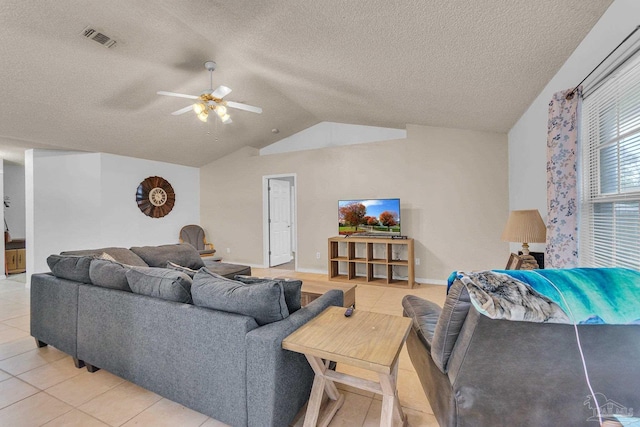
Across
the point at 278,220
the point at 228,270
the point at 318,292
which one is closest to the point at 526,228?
the point at 318,292

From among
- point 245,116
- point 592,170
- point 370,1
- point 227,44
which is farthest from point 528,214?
point 245,116

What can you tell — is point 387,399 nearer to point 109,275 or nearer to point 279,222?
point 109,275

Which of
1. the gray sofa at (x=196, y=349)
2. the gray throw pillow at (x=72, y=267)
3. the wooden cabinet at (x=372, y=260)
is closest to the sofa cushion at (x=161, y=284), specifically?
the gray sofa at (x=196, y=349)

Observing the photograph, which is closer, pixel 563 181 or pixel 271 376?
pixel 271 376

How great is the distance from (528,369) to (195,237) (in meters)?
6.14

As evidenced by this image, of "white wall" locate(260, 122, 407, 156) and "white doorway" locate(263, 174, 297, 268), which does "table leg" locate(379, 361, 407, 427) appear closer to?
"white wall" locate(260, 122, 407, 156)

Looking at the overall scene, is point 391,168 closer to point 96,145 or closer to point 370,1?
point 370,1

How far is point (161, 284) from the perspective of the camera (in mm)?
1694

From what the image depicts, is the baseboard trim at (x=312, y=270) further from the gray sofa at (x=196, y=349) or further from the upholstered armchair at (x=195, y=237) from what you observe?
the gray sofa at (x=196, y=349)

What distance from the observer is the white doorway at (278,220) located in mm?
5832

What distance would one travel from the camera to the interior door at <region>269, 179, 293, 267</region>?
235 inches

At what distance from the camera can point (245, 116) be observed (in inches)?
179

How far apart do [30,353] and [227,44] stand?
3.32 metres

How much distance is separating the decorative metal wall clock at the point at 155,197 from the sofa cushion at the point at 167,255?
7.80 ft
